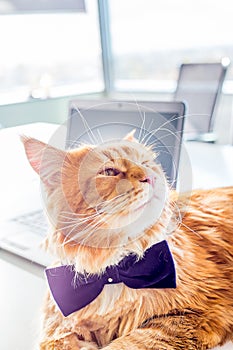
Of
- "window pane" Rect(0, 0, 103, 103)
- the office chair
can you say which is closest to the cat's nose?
the office chair

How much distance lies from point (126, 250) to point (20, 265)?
0.32 m

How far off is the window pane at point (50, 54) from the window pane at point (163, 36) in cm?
25

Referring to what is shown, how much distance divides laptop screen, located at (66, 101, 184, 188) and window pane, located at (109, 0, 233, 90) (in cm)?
245

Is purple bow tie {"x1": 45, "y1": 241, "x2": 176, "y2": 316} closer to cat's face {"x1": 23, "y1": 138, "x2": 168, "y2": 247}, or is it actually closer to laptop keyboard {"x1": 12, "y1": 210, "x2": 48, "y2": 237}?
cat's face {"x1": 23, "y1": 138, "x2": 168, "y2": 247}

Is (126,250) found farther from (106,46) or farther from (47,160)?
(106,46)

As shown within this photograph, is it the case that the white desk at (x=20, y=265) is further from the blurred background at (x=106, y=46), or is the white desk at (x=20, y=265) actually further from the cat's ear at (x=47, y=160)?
the blurred background at (x=106, y=46)

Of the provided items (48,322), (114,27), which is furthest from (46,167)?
(114,27)

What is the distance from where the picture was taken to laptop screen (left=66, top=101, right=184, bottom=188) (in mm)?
536

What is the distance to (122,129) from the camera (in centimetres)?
54

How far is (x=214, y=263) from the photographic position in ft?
1.74

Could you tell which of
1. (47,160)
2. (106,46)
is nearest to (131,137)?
(47,160)

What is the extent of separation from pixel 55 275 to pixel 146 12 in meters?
3.52

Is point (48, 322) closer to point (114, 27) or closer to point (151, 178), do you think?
point (151, 178)

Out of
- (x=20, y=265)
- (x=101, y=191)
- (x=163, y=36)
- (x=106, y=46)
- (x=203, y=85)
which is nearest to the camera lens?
(x=101, y=191)
